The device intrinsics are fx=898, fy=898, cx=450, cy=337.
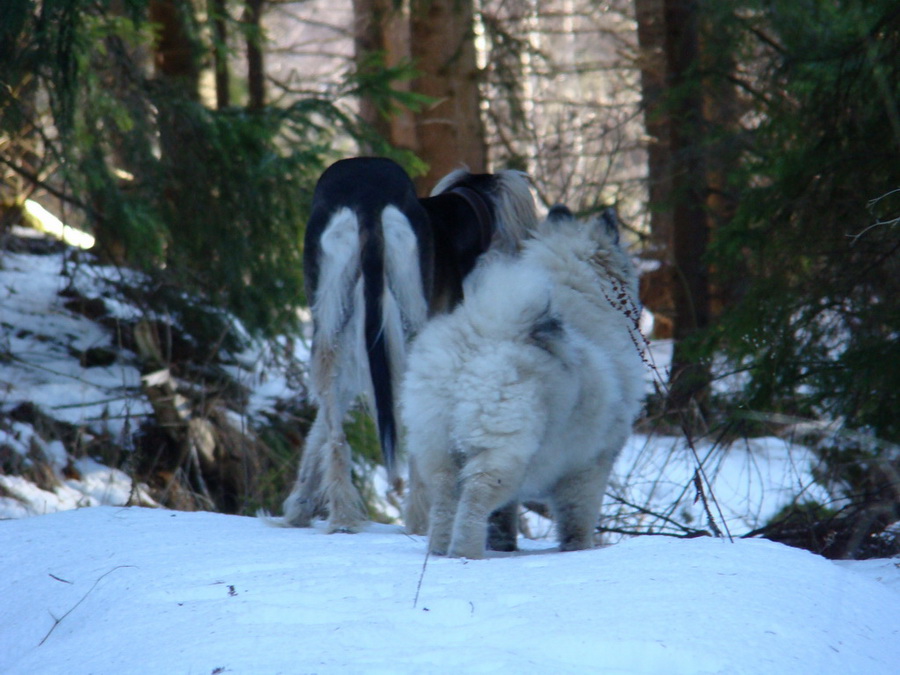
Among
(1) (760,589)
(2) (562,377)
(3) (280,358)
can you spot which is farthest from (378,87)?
(1) (760,589)

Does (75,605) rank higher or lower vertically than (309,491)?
Result: higher

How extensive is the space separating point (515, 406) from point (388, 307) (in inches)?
54.8

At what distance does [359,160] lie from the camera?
16.4 feet

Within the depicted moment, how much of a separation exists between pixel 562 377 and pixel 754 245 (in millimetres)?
3464

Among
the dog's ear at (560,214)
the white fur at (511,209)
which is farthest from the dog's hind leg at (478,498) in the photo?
the white fur at (511,209)

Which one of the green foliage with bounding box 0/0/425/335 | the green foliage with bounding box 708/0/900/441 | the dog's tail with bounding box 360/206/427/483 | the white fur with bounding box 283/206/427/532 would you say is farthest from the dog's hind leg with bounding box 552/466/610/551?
the green foliage with bounding box 0/0/425/335

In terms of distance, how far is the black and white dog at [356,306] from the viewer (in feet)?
15.3

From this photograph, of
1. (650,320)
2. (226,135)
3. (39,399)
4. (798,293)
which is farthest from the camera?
(650,320)

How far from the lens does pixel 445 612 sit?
275 cm

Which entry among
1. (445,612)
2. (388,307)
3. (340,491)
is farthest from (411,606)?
(388,307)

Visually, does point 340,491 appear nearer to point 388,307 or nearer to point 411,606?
point 388,307

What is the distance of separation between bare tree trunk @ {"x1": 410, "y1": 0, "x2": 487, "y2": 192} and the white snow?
9.61 m

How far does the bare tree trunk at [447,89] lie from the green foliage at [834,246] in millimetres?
6591

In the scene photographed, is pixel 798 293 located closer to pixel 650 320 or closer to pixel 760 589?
pixel 760 589
